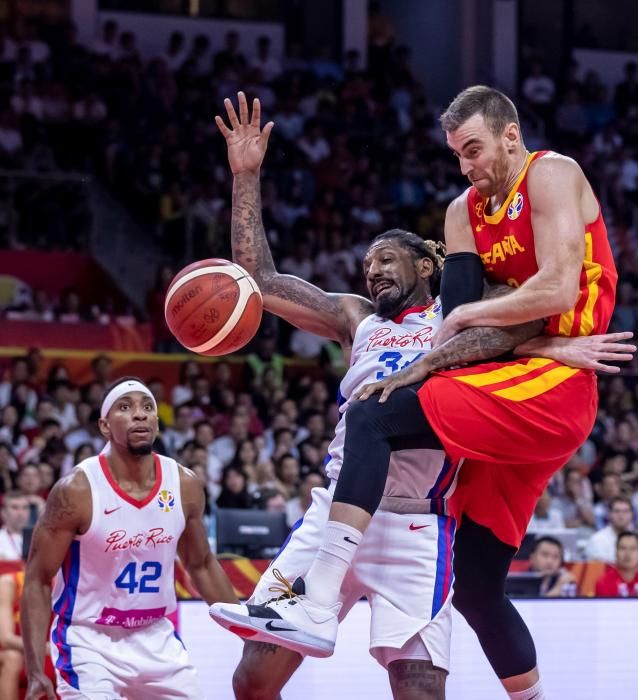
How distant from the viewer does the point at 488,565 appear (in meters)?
4.79

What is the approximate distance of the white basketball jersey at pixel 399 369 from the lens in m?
4.59

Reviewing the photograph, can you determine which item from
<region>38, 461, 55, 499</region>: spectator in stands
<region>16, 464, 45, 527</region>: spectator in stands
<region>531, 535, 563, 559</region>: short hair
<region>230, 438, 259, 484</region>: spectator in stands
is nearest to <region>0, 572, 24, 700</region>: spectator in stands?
<region>16, 464, 45, 527</region>: spectator in stands

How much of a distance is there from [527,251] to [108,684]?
2.42 metres

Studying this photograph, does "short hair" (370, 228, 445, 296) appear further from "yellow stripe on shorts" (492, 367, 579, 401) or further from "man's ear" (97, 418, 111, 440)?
"man's ear" (97, 418, 111, 440)

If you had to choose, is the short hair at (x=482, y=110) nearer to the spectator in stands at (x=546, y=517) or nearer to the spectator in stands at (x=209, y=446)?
the spectator in stands at (x=546, y=517)

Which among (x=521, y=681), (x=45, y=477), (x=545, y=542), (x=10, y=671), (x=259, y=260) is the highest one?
(x=259, y=260)

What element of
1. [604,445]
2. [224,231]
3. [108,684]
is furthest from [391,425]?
[224,231]

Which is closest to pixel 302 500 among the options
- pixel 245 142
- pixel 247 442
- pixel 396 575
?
pixel 247 442

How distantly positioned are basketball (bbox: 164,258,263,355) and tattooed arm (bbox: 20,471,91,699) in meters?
1.03

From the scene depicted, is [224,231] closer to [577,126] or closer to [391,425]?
[577,126]

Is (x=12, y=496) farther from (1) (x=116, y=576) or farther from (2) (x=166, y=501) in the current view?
(1) (x=116, y=576)

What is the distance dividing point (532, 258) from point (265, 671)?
169cm

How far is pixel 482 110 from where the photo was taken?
431 cm

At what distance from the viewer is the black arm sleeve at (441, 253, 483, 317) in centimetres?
446
